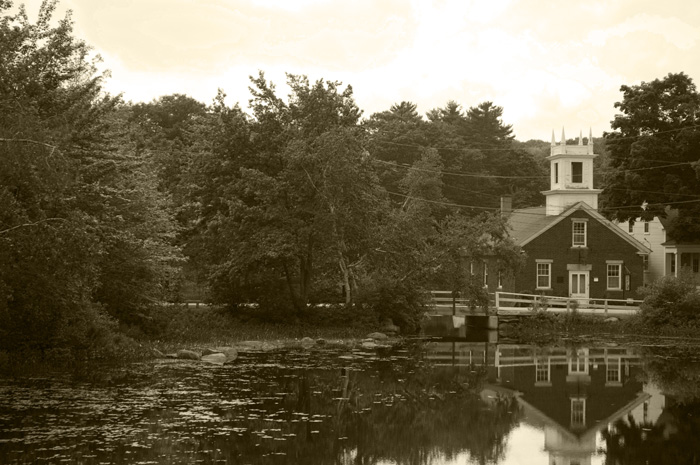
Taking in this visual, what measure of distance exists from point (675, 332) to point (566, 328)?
5953 mm

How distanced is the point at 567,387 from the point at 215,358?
1152 cm

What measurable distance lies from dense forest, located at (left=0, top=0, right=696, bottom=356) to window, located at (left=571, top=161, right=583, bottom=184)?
11082mm

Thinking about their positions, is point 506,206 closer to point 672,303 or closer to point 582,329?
point 582,329

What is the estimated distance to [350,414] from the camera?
23594mm

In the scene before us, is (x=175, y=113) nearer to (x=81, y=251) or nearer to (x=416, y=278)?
(x=416, y=278)

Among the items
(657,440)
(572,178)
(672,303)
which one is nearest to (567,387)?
(657,440)

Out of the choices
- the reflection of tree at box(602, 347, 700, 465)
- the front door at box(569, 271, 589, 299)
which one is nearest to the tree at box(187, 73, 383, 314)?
the reflection of tree at box(602, 347, 700, 465)

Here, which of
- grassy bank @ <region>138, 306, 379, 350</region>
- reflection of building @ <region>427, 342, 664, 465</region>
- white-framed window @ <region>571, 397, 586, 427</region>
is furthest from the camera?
grassy bank @ <region>138, 306, 379, 350</region>

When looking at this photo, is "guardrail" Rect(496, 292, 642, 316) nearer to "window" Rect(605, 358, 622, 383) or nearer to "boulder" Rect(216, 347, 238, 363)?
"window" Rect(605, 358, 622, 383)

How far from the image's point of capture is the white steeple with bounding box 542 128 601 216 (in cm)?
6900

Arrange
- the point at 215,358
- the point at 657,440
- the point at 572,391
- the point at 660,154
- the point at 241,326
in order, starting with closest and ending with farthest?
1. the point at 657,440
2. the point at 572,391
3. the point at 215,358
4. the point at 241,326
5. the point at 660,154

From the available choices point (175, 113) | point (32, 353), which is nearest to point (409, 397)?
point (32, 353)

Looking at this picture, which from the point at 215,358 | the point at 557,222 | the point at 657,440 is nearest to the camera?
the point at 657,440

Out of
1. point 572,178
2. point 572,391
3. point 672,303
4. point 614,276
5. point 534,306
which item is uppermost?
point 572,178
